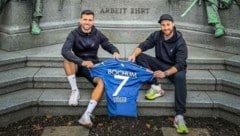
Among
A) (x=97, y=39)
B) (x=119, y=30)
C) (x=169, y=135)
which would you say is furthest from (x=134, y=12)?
(x=169, y=135)

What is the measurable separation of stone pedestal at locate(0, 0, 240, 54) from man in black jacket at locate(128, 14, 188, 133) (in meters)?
1.61

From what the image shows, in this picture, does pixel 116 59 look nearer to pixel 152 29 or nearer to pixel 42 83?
pixel 42 83

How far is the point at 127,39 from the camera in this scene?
669 centimetres

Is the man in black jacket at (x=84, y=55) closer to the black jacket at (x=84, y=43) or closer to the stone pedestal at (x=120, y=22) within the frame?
the black jacket at (x=84, y=43)

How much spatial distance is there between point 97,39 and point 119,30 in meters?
1.64

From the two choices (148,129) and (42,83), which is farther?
(42,83)

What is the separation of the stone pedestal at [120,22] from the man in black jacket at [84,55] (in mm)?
1498

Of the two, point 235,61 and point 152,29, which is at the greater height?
point 152,29

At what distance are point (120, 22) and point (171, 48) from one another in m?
2.04

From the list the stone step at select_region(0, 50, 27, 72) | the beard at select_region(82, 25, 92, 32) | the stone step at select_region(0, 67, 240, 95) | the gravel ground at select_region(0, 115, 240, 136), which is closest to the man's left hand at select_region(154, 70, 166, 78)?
the stone step at select_region(0, 67, 240, 95)

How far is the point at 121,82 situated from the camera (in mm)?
4766

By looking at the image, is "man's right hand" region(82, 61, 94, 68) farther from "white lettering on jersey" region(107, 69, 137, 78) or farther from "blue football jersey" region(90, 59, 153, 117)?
"white lettering on jersey" region(107, 69, 137, 78)

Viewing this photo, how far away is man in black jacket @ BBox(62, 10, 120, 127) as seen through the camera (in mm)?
4648

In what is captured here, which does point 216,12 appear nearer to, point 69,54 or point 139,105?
point 139,105
